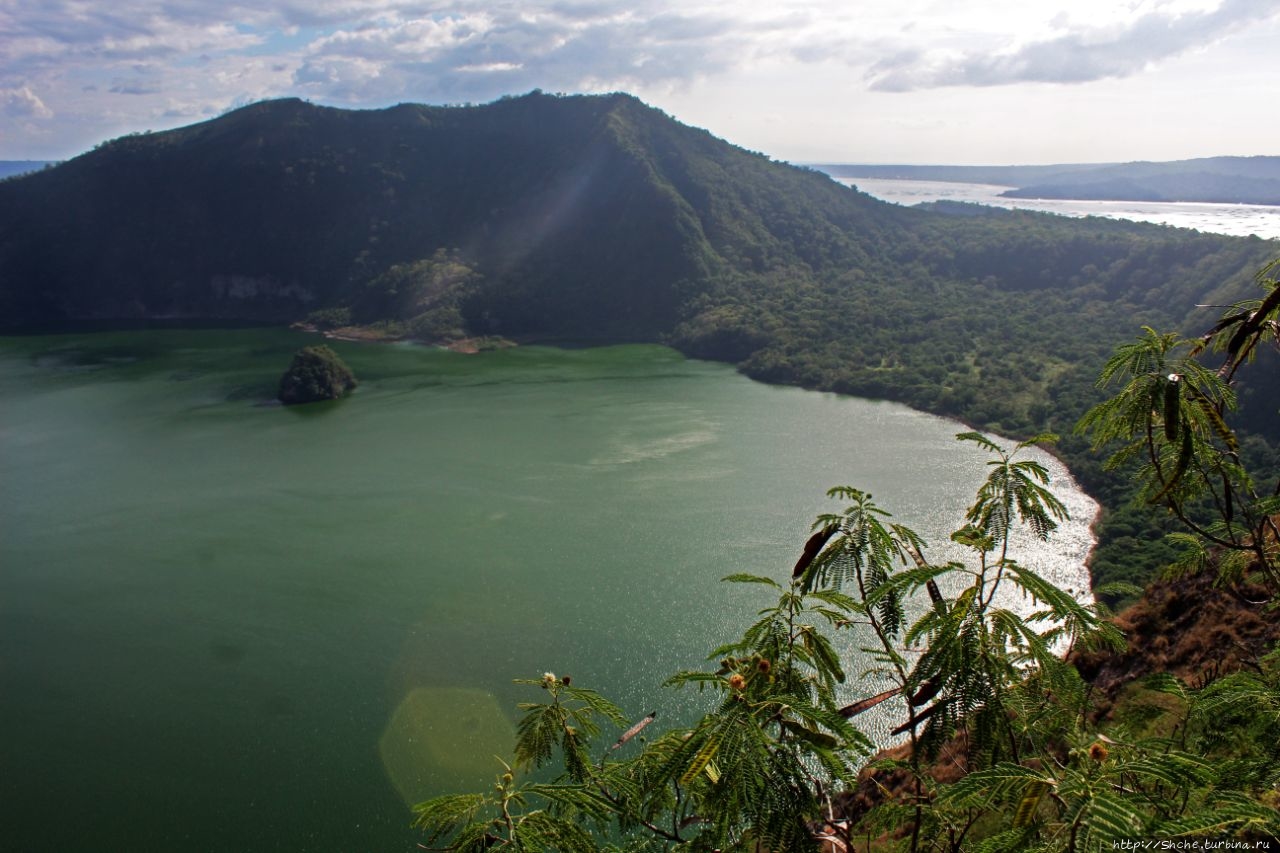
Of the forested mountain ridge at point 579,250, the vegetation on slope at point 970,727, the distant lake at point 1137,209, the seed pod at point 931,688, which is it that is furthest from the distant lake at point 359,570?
the distant lake at point 1137,209

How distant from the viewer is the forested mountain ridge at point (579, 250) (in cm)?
4203

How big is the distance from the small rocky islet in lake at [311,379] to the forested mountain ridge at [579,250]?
1586 centimetres

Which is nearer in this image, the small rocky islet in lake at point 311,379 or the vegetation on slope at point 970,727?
the vegetation on slope at point 970,727

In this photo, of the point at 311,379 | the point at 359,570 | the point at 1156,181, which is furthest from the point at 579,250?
the point at 1156,181

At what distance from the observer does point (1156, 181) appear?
7619 centimetres

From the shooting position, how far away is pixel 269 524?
72.2 feet

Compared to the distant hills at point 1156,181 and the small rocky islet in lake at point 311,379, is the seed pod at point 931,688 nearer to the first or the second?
the small rocky islet in lake at point 311,379

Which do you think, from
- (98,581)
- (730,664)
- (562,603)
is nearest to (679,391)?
(562,603)

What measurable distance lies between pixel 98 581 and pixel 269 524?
429cm

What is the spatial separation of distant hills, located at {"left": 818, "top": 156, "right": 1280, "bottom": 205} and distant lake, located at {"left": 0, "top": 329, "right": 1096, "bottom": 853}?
53678 millimetres

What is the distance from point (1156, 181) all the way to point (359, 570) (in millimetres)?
86224

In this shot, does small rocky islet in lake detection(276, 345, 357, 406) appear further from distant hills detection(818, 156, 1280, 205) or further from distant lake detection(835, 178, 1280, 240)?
distant hills detection(818, 156, 1280, 205)

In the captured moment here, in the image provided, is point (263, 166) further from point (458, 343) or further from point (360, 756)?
point (360, 756)

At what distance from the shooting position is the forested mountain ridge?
1655 inches
